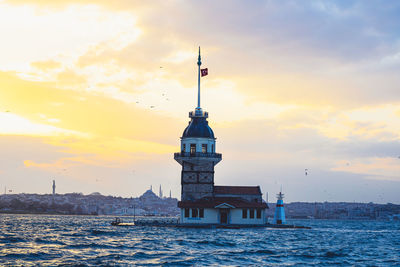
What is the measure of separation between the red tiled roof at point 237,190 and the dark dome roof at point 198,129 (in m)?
8.04

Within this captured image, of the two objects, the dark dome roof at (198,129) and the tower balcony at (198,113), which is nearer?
the dark dome roof at (198,129)

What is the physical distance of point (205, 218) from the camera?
8688 cm

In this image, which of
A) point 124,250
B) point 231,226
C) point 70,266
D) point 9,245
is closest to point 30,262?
point 70,266

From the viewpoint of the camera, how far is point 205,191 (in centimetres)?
8956

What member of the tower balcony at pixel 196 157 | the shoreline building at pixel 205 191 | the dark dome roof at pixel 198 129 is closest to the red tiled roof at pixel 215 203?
the shoreline building at pixel 205 191

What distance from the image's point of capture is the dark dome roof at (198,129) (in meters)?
90.8

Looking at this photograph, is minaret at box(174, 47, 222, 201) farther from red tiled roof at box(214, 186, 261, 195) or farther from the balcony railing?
red tiled roof at box(214, 186, 261, 195)

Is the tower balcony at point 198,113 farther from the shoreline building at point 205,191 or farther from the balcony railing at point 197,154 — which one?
the balcony railing at point 197,154

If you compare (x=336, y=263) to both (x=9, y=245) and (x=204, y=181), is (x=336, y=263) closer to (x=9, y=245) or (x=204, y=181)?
(x=9, y=245)

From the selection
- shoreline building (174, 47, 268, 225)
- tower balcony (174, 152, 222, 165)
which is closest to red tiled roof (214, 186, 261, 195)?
shoreline building (174, 47, 268, 225)

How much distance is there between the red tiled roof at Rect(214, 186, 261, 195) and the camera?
298ft

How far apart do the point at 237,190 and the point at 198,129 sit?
10786mm

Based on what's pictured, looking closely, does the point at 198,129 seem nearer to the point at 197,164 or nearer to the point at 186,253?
the point at 197,164

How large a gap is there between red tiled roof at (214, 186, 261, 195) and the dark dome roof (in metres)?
8.04
